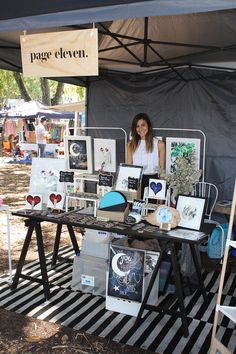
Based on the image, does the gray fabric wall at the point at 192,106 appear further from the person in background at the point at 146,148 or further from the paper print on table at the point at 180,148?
the person in background at the point at 146,148

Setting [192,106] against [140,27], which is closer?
[140,27]

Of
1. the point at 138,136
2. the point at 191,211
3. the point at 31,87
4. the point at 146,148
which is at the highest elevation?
the point at 31,87

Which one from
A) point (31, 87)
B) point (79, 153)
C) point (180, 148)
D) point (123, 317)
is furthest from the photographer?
point (31, 87)

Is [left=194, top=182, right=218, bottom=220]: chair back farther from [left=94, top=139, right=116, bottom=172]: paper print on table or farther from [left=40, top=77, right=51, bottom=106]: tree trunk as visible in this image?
[left=40, top=77, right=51, bottom=106]: tree trunk

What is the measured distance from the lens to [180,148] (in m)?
4.57

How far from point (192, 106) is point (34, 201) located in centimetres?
259

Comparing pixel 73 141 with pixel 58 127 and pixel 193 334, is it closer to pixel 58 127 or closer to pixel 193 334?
pixel 193 334

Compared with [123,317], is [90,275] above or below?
above

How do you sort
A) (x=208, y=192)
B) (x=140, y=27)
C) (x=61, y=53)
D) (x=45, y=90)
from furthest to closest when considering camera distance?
(x=45, y=90)
(x=208, y=192)
(x=140, y=27)
(x=61, y=53)

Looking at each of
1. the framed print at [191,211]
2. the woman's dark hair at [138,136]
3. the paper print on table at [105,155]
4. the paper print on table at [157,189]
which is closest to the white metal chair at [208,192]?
the woman's dark hair at [138,136]

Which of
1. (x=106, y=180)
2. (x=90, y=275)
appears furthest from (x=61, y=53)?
(x=90, y=275)

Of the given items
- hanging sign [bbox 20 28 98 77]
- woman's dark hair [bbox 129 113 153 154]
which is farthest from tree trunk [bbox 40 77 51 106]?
hanging sign [bbox 20 28 98 77]

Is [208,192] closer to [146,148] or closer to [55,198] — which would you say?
[146,148]

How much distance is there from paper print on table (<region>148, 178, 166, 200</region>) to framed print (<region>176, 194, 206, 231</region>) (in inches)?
6.7
